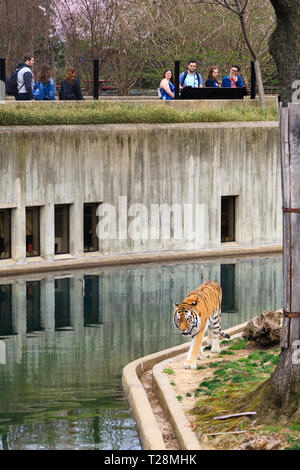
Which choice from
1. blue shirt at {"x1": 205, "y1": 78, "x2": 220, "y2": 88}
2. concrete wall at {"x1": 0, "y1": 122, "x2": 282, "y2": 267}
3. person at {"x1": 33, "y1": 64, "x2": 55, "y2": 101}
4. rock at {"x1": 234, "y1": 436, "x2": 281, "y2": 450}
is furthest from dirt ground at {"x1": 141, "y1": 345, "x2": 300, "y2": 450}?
blue shirt at {"x1": 205, "y1": 78, "x2": 220, "y2": 88}

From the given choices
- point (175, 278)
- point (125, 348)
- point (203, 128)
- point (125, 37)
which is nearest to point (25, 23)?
point (125, 37)

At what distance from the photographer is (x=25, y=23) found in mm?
40062

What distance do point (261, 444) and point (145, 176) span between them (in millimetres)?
14892

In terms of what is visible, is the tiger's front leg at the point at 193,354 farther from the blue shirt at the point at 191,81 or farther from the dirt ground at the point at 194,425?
the blue shirt at the point at 191,81

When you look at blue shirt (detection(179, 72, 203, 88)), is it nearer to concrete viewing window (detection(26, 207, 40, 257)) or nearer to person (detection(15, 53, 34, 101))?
person (detection(15, 53, 34, 101))

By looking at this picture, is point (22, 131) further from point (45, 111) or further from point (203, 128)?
point (203, 128)

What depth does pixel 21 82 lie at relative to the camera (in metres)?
25.2

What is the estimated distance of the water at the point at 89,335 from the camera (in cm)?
1220

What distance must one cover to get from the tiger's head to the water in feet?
4.08

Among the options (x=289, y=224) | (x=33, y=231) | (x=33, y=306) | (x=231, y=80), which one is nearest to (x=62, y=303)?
(x=33, y=306)

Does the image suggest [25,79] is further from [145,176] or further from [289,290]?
[289,290]
